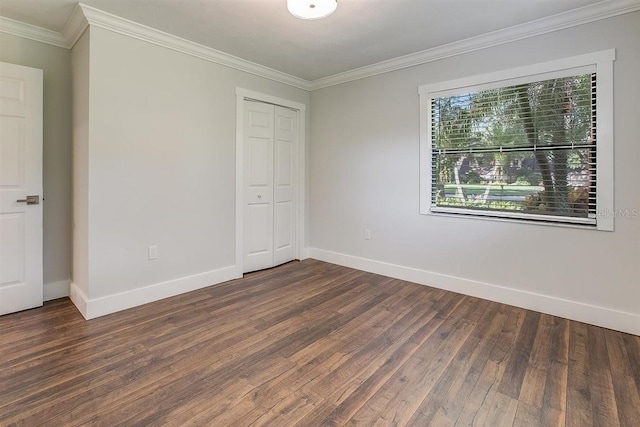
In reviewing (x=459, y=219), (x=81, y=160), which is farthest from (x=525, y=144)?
(x=81, y=160)

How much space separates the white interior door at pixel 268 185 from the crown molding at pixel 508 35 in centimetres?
108

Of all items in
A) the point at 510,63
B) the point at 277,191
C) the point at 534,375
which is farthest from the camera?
the point at 277,191

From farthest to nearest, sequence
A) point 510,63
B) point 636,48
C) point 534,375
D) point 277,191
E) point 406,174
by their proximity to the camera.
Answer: point 277,191 < point 406,174 < point 510,63 < point 636,48 < point 534,375

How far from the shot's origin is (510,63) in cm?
292

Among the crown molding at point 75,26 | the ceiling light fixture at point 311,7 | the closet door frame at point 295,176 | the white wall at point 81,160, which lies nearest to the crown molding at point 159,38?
the crown molding at point 75,26

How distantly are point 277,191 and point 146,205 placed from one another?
169 centimetres

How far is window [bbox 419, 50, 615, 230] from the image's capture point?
256 cm

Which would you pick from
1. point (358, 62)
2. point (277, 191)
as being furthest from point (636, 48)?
point (277, 191)

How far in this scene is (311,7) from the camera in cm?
224

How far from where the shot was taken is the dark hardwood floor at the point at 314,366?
1.61 metres

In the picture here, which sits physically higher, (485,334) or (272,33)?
(272,33)

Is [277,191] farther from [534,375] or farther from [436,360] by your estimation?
[534,375]

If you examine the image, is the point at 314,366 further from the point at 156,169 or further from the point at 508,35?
the point at 508,35

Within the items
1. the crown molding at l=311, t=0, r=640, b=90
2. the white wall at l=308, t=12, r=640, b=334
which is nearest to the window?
the white wall at l=308, t=12, r=640, b=334
